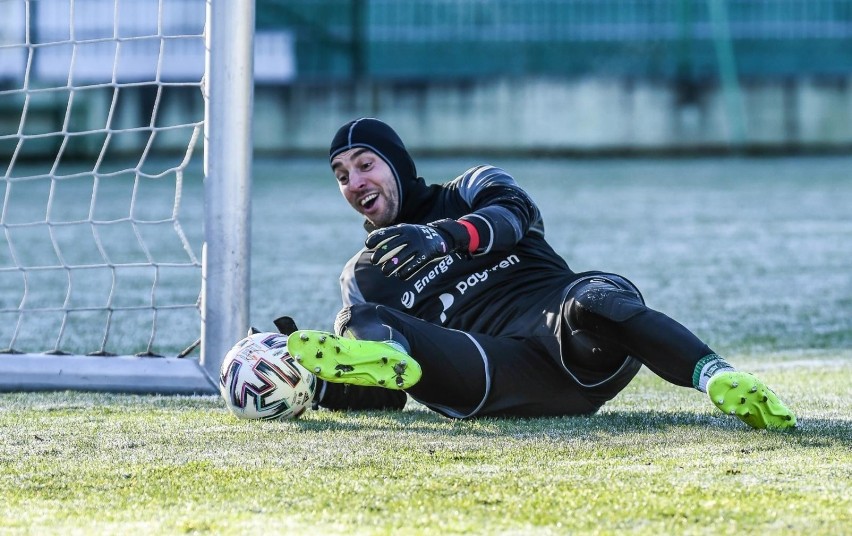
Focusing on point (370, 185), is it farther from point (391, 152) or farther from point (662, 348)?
point (662, 348)

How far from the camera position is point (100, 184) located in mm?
15039

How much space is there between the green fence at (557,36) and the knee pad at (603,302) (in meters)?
14.8

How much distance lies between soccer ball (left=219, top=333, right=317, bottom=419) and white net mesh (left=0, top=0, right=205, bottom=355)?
974mm

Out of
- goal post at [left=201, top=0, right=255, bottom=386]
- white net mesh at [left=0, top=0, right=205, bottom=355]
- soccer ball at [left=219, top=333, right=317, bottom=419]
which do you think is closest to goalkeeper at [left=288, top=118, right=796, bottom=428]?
soccer ball at [left=219, top=333, right=317, bottom=419]

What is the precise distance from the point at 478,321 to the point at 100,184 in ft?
37.4

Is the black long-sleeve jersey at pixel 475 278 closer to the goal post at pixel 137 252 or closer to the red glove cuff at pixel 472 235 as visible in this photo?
the red glove cuff at pixel 472 235

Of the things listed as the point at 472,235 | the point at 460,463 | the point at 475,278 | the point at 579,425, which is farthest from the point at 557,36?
the point at 460,463

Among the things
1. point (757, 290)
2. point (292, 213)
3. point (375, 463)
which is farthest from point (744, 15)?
point (375, 463)

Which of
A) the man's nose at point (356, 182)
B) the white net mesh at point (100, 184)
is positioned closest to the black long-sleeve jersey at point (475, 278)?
the man's nose at point (356, 182)

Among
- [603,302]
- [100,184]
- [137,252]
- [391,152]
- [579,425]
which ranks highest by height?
[391,152]

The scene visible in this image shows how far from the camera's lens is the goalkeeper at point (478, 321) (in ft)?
11.9

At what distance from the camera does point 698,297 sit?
713 cm

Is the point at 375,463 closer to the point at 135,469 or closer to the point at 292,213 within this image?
the point at 135,469

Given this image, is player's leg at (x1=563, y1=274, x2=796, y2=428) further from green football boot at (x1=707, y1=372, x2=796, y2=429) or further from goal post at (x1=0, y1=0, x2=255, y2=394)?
goal post at (x1=0, y1=0, x2=255, y2=394)
